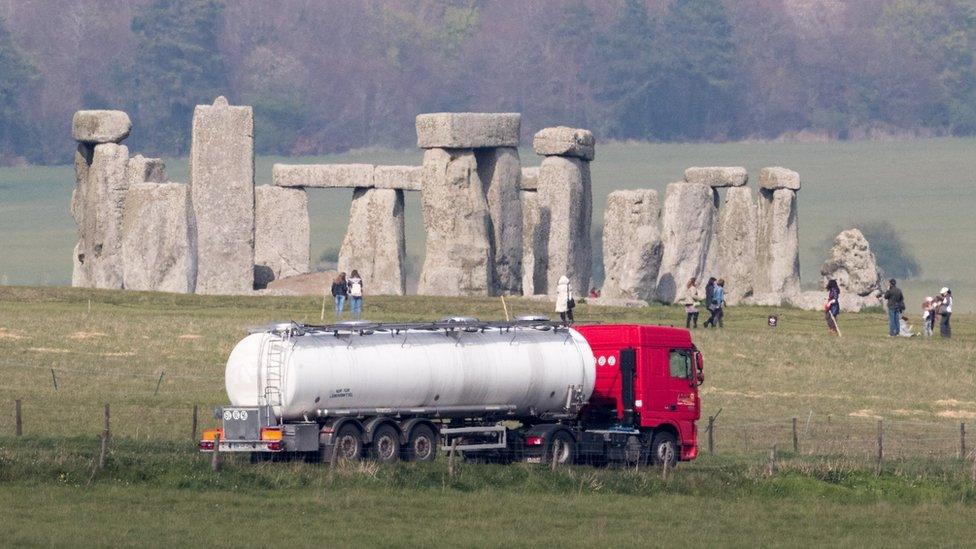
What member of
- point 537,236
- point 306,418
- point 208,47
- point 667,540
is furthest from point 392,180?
point 208,47

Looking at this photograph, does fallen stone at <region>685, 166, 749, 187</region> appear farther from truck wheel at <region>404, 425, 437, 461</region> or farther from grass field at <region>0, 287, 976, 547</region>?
truck wheel at <region>404, 425, 437, 461</region>

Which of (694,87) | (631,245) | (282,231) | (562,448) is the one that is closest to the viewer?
(562,448)

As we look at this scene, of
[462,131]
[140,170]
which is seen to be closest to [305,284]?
[140,170]

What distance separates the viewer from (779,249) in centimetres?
6344

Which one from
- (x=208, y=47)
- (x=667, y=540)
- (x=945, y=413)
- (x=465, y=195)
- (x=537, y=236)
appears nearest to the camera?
(x=667, y=540)

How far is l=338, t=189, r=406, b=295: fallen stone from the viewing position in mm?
61625

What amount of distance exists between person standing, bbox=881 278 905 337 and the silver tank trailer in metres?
16.4

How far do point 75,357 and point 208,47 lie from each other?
10719cm

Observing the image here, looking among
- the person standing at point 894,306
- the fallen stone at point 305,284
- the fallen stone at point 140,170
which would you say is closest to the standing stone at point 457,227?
the fallen stone at point 305,284

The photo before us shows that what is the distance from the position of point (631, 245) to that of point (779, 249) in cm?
439

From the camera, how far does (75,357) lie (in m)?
41.8

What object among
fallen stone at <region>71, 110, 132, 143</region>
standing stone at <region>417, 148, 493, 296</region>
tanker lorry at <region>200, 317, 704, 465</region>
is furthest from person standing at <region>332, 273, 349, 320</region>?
tanker lorry at <region>200, 317, 704, 465</region>

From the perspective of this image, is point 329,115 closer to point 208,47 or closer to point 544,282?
point 208,47

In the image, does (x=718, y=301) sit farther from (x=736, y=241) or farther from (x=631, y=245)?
(x=736, y=241)
